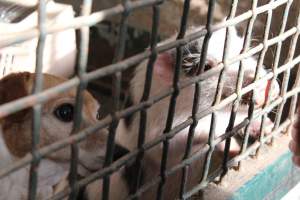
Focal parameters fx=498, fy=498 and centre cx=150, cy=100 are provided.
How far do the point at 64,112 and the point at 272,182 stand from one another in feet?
2.49

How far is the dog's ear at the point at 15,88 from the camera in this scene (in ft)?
Answer: 4.65

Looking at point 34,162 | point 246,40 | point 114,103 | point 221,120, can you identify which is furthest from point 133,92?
point 34,162

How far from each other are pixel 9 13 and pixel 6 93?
1555 millimetres

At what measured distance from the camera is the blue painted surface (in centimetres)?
162

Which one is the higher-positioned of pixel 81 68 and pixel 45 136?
pixel 81 68

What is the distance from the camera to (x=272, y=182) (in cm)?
173

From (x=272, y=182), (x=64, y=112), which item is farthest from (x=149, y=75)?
(x=272, y=182)

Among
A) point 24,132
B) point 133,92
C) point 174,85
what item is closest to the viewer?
point 174,85

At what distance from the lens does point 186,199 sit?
4.60 feet

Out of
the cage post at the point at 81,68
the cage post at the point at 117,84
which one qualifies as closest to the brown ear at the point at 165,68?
Answer: the cage post at the point at 117,84

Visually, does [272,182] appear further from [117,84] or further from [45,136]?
[117,84]

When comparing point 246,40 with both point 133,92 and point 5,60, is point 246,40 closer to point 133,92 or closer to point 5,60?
point 133,92

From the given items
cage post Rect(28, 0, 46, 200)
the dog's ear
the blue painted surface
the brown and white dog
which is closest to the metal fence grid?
cage post Rect(28, 0, 46, 200)

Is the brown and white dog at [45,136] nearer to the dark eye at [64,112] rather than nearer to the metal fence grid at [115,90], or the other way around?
the dark eye at [64,112]
